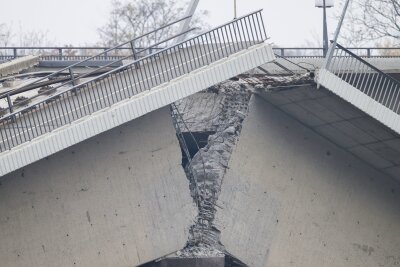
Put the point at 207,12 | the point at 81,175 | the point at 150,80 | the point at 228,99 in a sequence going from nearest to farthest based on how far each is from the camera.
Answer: the point at 150,80
the point at 81,175
the point at 228,99
the point at 207,12

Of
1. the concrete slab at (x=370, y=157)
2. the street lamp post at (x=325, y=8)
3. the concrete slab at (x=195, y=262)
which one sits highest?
→ the street lamp post at (x=325, y=8)

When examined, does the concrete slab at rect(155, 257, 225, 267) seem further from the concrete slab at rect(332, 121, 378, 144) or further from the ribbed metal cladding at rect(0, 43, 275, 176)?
the ribbed metal cladding at rect(0, 43, 275, 176)

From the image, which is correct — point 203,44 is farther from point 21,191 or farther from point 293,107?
point 21,191

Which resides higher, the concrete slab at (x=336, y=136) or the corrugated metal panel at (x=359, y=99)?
the corrugated metal panel at (x=359, y=99)

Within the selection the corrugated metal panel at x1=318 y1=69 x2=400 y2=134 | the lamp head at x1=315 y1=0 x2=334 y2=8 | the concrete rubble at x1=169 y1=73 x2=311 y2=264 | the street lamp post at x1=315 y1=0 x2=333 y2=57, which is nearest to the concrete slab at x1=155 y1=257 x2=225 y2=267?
the concrete rubble at x1=169 y1=73 x2=311 y2=264

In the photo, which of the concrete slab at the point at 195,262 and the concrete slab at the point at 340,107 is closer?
the concrete slab at the point at 340,107

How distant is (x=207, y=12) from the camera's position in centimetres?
5812

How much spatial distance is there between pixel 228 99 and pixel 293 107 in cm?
142

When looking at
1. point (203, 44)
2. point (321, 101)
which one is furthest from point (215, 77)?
point (321, 101)

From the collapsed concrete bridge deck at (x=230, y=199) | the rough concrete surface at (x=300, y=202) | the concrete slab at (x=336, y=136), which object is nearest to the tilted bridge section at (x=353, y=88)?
the collapsed concrete bridge deck at (x=230, y=199)

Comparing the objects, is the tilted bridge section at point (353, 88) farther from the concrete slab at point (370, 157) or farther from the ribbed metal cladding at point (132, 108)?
the concrete slab at point (370, 157)

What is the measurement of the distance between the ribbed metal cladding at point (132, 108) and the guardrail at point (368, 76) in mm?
1343

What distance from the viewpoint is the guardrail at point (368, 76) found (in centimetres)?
2030

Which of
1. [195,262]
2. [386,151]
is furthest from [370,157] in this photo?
[195,262]
